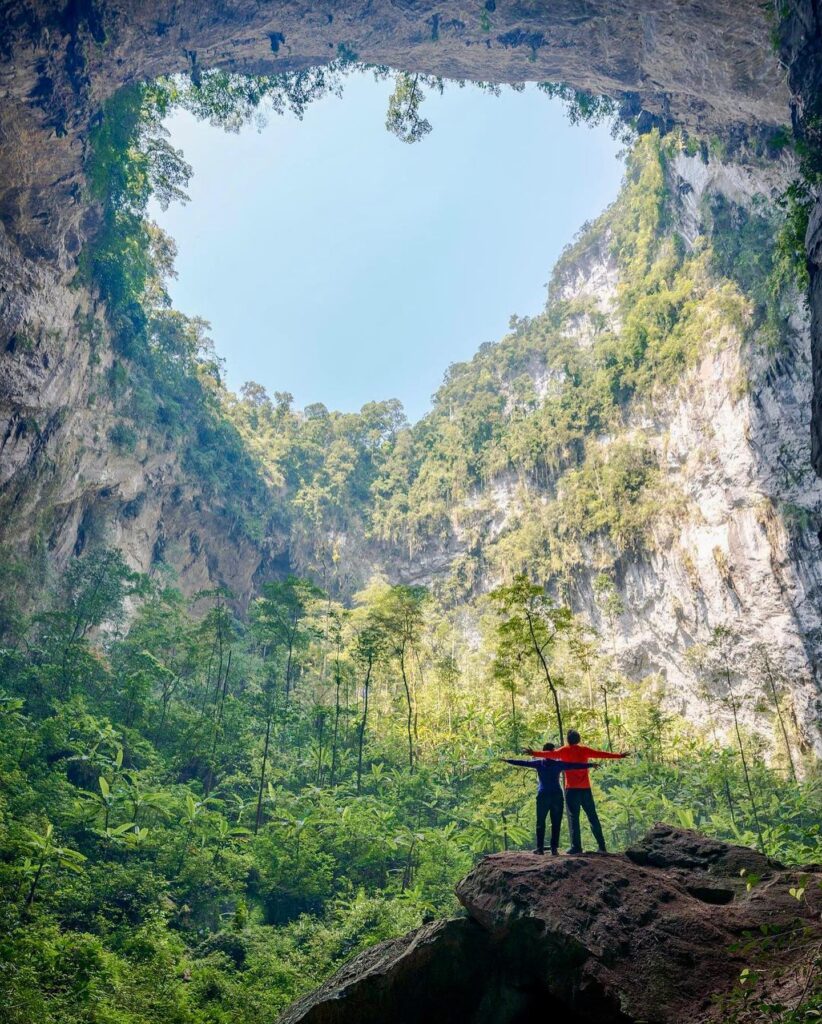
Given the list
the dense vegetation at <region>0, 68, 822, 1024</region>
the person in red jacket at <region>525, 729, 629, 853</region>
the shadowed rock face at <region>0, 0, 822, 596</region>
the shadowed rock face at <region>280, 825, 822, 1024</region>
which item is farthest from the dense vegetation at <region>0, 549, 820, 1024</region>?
the shadowed rock face at <region>0, 0, 822, 596</region>

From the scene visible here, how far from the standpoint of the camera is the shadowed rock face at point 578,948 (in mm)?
3717

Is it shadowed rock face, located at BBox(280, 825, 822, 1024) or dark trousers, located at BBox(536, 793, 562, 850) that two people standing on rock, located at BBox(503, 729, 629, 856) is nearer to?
dark trousers, located at BBox(536, 793, 562, 850)

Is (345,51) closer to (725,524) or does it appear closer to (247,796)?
(725,524)

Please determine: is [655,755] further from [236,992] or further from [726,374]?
[726,374]

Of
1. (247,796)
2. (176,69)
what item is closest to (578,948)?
(247,796)

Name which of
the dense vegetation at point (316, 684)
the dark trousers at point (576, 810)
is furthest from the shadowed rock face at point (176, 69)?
the dark trousers at point (576, 810)

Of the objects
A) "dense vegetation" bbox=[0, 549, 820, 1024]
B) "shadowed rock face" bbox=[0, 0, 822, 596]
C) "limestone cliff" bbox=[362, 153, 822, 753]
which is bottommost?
"dense vegetation" bbox=[0, 549, 820, 1024]

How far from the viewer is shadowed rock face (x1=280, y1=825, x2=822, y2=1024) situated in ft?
12.2

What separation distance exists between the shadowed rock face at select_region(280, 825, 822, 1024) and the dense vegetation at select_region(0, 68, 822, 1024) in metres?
2.66

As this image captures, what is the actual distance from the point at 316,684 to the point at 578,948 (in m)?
18.8

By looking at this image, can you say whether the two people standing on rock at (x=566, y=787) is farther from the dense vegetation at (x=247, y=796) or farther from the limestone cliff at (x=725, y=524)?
the limestone cliff at (x=725, y=524)

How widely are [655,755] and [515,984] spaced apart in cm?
1284

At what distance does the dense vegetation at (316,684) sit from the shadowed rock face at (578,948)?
8.74ft

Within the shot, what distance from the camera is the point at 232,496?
30.1 meters
